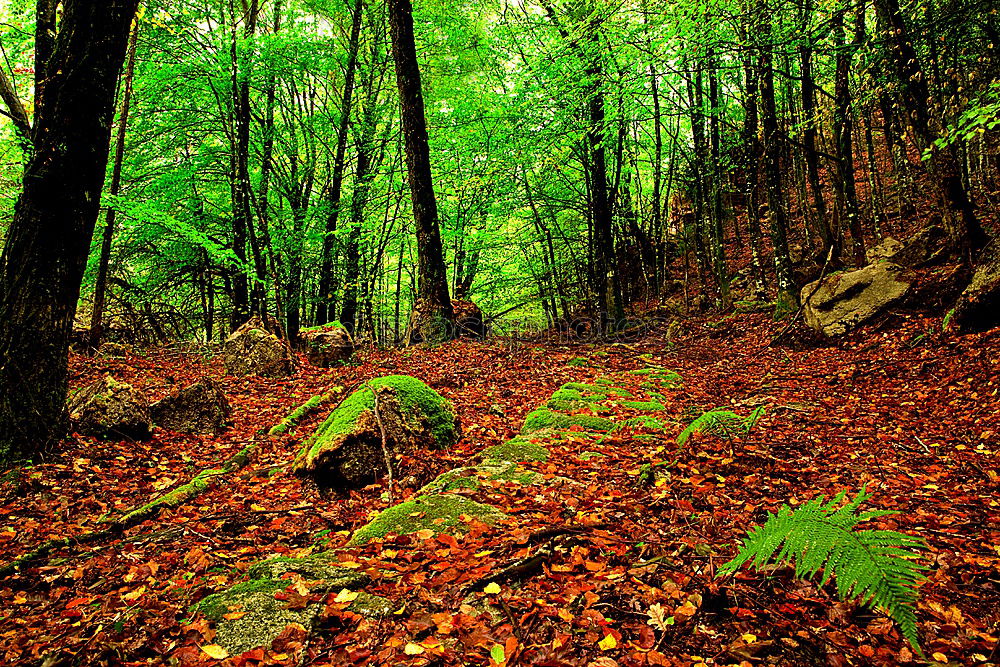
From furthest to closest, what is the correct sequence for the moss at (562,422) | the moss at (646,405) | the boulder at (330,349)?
the boulder at (330,349) < the moss at (646,405) < the moss at (562,422)

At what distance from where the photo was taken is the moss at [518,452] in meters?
4.62

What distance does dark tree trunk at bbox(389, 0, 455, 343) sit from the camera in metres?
10.5

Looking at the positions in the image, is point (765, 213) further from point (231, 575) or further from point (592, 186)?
point (231, 575)

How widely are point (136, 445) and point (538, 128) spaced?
514 inches

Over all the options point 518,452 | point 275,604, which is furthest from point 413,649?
point 518,452

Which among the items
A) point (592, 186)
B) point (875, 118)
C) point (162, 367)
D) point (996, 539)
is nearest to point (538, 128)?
point (592, 186)

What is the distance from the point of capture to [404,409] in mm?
5180

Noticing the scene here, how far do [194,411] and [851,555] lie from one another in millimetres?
6692

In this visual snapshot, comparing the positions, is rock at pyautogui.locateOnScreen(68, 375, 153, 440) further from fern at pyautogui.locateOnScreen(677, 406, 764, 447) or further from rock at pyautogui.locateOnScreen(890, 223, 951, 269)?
rock at pyautogui.locateOnScreen(890, 223, 951, 269)

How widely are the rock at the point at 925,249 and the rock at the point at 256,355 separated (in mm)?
12481

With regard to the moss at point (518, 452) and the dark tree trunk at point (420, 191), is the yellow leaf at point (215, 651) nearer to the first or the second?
the moss at point (518, 452)

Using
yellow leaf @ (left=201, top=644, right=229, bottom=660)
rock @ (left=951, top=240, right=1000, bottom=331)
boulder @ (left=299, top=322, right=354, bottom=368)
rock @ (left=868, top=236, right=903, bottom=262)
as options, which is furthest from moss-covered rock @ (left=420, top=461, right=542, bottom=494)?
rock @ (left=868, top=236, right=903, bottom=262)

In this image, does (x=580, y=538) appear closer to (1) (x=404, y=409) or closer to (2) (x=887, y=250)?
(1) (x=404, y=409)

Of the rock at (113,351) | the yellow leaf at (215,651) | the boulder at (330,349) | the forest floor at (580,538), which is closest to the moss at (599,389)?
the forest floor at (580,538)
